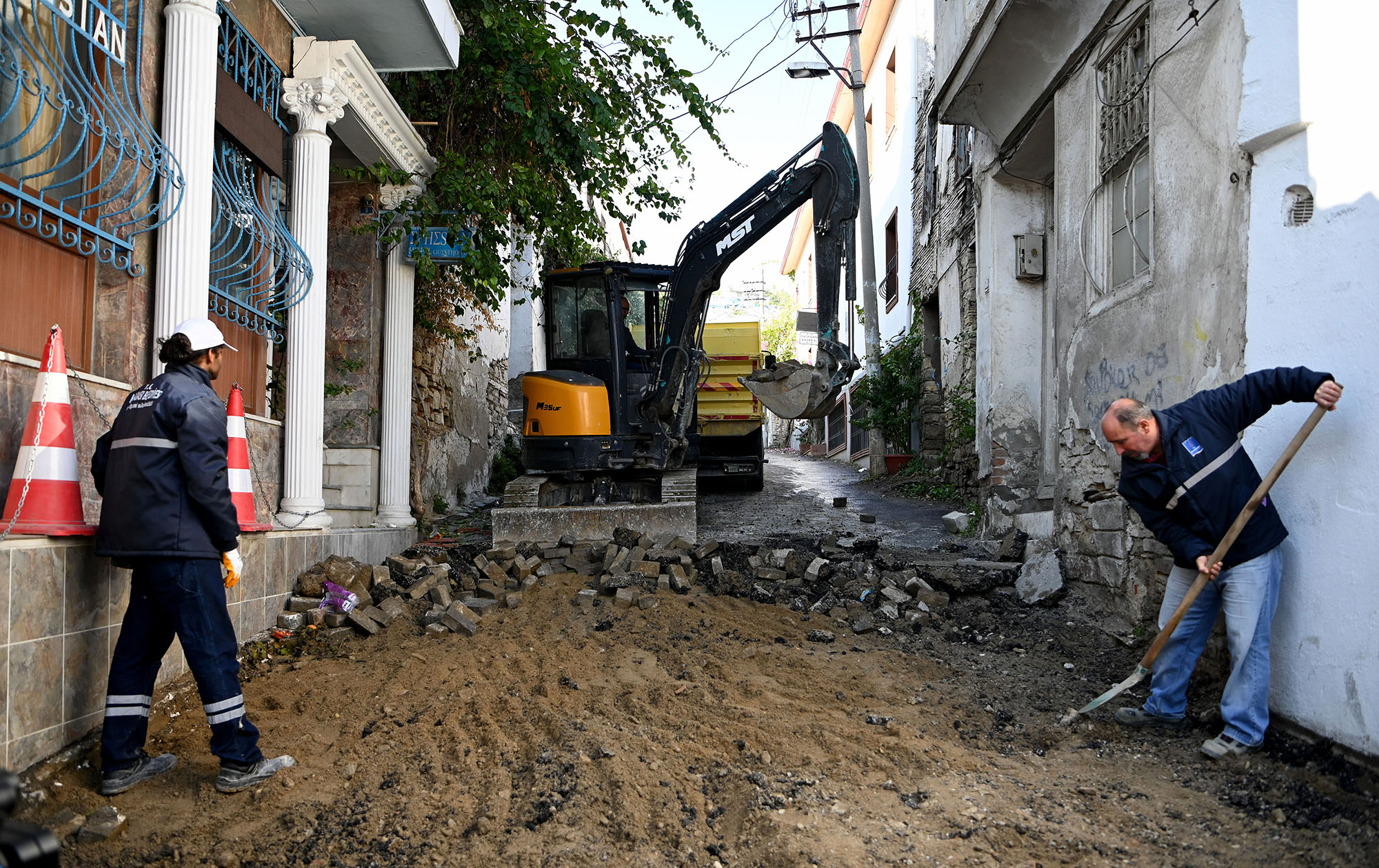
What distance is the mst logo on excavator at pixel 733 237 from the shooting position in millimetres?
8695

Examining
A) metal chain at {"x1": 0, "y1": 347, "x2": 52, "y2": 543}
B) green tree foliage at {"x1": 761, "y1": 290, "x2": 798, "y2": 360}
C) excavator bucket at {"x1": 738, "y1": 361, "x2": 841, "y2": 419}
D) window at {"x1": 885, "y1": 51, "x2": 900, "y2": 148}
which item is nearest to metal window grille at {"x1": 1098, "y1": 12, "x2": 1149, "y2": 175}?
excavator bucket at {"x1": 738, "y1": 361, "x2": 841, "y2": 419}

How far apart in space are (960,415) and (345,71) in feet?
24.4

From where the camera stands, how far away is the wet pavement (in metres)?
9.02

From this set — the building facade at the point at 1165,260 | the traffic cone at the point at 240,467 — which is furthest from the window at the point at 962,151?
the traffic cone at the point at 240,467

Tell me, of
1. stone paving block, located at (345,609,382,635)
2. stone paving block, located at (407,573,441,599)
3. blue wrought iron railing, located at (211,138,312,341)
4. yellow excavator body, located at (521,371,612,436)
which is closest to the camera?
stone paving block, located at (345,609,382,635)

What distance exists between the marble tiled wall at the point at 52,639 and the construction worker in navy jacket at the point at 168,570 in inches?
7.7

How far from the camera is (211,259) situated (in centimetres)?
571

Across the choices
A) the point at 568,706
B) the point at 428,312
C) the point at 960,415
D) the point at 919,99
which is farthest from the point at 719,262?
the point at 919,99

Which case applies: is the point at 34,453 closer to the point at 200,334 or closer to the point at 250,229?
the point at 200,334

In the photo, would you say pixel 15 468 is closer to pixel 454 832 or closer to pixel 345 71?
pixel 454 832

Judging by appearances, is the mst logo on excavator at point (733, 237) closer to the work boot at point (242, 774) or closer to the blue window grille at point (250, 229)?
the blue window grille at point (250, 229)

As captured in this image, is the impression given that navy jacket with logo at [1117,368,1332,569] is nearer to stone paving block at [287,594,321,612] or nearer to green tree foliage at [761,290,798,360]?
stone paving block at [287,594,321,612]

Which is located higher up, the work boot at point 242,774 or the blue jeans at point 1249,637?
the blue jeans at point 1249,637

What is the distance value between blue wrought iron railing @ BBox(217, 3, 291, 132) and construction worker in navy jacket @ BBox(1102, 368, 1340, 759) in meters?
5.49
